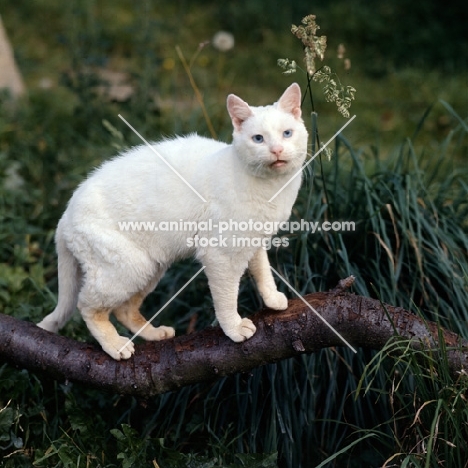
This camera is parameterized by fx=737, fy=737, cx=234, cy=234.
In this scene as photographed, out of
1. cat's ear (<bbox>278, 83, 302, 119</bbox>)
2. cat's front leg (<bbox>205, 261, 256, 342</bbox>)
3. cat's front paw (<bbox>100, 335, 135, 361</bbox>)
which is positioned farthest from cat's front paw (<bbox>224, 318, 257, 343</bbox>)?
cat's ear (<bbox>278, 83, 302, 119</bbox>)

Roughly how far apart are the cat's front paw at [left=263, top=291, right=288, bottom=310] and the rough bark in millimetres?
23

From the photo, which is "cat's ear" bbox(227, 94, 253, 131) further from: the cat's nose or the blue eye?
the cat's nose

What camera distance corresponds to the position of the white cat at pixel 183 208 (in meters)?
2.68

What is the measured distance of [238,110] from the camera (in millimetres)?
2695

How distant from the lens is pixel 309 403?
10.6 feet

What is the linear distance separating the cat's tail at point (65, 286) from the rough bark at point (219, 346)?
0.10 m

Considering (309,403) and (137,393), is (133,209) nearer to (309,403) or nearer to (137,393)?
(137,393)

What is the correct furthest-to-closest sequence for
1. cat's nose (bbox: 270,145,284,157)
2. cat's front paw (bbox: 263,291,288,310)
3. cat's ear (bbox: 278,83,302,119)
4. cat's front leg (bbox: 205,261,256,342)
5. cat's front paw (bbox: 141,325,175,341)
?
cat's front paw (bbox: 141,325,175,341)
cat's front paw (bbox: 263,291,288,310)
cat's front leg (bbox: 205,261,256,342)
cat's ear (bbox: 278,83,302,119)
cat's nose (bbox: 270,145,284,157)

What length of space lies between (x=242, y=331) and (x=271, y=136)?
76 cm

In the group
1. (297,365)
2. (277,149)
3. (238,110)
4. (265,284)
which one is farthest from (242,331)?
(238,110)

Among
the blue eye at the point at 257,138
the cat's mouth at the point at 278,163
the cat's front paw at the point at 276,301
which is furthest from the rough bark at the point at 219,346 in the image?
the blue eye at the point at 257,138

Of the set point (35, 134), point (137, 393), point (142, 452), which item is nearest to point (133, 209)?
point (137, 393)

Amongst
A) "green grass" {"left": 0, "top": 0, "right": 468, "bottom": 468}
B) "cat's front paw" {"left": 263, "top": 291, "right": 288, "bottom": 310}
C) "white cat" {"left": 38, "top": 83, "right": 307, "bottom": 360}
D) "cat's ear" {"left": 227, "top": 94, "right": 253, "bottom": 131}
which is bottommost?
"green grass" {"left": 0, "top": 0, "right": 468, "bottom": 468}

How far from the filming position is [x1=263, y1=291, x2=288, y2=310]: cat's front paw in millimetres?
2900
